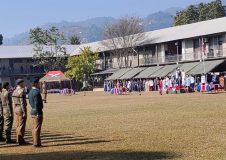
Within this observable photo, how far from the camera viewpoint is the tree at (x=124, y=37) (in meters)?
72.6

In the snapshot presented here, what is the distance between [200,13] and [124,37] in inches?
A: 1066

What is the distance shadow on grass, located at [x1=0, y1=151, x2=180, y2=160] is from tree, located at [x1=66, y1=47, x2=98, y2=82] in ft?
209

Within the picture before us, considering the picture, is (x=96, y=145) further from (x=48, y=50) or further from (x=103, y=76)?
(x=48, y=50)

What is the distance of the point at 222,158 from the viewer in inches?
383

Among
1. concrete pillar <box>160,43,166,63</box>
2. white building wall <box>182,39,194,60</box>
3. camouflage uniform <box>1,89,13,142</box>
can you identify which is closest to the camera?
camouflage uniform <box>1,89,13,142</box>

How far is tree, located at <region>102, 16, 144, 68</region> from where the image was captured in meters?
72.6

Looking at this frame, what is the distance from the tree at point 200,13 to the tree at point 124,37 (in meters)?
19.5

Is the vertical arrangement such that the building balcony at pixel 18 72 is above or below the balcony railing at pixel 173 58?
below

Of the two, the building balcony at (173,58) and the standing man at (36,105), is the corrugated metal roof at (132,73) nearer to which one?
the building balcony at (173,58)

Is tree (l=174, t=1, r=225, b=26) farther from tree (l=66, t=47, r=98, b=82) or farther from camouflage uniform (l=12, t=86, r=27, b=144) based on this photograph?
camouflage uniform (l=12, t=86, r=27, b=144)

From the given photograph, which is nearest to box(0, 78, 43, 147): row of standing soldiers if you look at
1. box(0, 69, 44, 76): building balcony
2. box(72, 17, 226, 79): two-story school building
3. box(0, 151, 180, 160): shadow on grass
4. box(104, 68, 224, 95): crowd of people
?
box(0, 151, 180, 160): shadow on grass

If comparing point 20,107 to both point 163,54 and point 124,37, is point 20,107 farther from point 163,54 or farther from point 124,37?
point 124,37

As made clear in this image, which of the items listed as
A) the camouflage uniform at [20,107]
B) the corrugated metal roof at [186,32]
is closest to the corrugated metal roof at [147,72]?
the corrugated metal roof at [186,32]

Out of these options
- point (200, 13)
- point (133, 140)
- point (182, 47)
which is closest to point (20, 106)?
point (133, 140)
